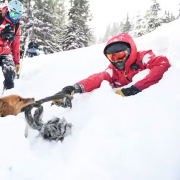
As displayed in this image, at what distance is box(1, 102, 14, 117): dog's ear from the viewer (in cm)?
188

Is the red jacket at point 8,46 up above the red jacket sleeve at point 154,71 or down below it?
below

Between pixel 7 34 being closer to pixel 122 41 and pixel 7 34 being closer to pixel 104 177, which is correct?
pixel 122 41

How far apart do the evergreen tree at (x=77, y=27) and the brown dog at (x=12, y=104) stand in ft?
54.7

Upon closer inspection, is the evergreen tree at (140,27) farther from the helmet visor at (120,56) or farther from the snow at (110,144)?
the snow at (110,144)

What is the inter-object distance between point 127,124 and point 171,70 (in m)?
1.07

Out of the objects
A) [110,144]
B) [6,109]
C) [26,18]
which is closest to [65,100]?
[6,109]

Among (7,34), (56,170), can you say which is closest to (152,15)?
(7,34)

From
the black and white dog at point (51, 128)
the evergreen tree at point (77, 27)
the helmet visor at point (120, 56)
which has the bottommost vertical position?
the evergreen tree at point (77, 27)

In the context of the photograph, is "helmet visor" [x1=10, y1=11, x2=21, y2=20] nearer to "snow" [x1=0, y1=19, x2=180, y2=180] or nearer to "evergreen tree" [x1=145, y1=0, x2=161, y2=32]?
"snow" [x1=0, y1=19, x2=180, y2=180]

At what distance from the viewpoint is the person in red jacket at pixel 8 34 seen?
12.6ft

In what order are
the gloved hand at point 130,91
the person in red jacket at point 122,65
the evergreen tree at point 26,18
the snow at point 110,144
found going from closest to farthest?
the snow at point 110,144 → the gloved hand at point 130,91 → the person in red jacket at point 122,65 → the evergreen tree at point 26,18

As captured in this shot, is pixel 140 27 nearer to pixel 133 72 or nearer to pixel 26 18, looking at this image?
pixel 26 18

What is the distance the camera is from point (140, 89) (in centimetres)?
241

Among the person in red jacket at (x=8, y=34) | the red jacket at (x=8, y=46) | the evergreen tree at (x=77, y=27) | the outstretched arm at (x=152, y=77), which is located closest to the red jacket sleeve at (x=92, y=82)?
the outstretched arm at (x=152, y=77)
